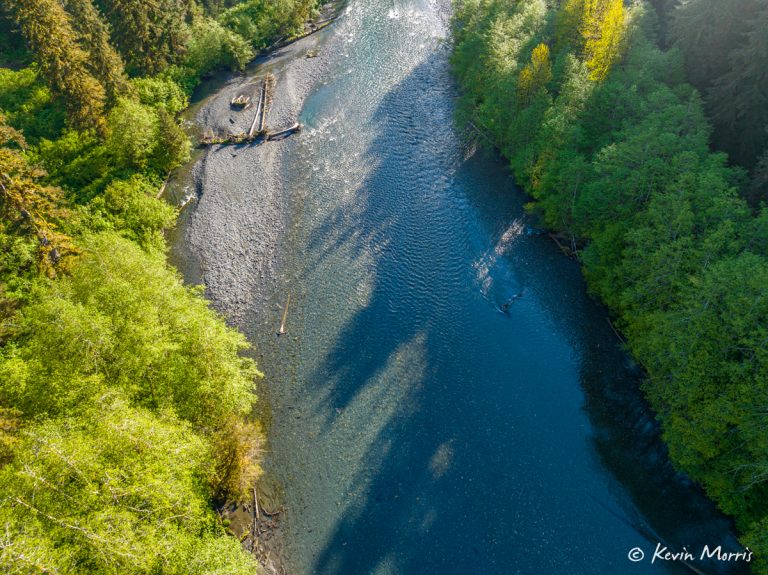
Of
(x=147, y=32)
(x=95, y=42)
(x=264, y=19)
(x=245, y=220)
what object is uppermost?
(x=147, y=32)

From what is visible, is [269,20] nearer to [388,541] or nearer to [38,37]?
[38,37]

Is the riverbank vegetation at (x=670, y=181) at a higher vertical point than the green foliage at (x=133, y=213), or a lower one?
lower

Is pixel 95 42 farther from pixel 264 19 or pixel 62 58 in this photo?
pixel 264 19

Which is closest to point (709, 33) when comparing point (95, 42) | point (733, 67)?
point (733, 67)

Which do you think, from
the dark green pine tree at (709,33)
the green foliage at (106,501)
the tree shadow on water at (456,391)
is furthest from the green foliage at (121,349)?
the dark green pine tree at (709,33)

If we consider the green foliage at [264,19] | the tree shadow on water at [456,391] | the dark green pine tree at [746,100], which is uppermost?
the green foliage at [264,19]

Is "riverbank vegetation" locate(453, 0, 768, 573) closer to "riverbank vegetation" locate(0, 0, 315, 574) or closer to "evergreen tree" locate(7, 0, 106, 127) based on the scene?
"riverbank vegetation" locate(0, 0, 315, 574)

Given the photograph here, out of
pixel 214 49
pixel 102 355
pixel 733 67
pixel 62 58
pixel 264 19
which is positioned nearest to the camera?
pixel 102 355

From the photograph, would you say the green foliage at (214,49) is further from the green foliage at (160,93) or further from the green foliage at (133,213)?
the green foliage at (133,213)
